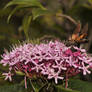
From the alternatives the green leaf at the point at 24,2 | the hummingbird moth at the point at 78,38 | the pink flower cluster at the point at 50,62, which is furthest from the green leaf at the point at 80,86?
the green leaf at the point at 24,2

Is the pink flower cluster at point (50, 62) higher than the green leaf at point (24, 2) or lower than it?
lower

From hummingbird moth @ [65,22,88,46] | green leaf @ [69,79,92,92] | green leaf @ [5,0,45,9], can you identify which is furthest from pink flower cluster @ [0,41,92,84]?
green leaf @ [5,0,45,9]

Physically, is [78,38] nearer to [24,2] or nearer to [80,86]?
[80,86]

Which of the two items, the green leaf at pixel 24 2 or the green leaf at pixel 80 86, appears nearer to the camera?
the green leaf at pixel 80 86

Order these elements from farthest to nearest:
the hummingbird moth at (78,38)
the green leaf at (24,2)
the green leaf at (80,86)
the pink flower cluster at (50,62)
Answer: the green leaf at (24,2)
the hummingbird moth at (78,38)
the green leaf at (80,86)
the pink flower cluster at (50,62)

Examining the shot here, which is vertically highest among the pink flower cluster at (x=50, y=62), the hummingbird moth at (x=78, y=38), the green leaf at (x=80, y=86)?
the hummingbird moth at (x=78, y=38)

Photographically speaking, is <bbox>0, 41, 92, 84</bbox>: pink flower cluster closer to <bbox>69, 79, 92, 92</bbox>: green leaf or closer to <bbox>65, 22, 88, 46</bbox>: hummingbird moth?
<bbox>69, 79, 92, 92</bbox>: green leaf

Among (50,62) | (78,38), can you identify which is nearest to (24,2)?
(78,38)

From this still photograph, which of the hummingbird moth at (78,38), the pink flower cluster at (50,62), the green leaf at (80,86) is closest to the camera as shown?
the pink flower cluster at (50,62)

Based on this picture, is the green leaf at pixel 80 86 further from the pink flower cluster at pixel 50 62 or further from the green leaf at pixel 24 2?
the green leaf at pixel 24 2
